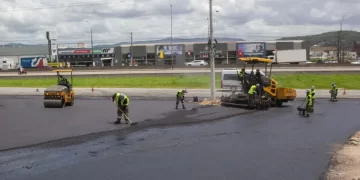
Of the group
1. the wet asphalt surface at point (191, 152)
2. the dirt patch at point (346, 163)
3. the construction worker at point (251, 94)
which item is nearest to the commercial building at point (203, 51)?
the construction worker at point (251, 94)

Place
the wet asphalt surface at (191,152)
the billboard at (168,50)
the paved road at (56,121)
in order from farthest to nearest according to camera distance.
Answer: the billboard at (168,50) → the paved road at (56,121) → the wet asphalt surface at (191,152)

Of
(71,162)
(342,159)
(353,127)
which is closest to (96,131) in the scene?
(71,162)

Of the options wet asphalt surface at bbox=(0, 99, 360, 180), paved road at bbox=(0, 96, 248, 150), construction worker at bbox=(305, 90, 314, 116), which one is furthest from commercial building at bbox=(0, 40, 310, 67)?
wet asphalt surface at bbox=(0, 99, 360, 180)

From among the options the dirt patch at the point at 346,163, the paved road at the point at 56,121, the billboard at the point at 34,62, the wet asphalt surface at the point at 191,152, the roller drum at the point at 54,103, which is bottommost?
the dirt patch at the point at 346,163

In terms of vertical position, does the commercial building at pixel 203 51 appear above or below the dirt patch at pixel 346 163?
above

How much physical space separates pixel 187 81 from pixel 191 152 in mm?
35720

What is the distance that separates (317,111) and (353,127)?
6.26 m

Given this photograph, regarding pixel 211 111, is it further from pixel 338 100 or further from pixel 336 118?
pixel 338 100

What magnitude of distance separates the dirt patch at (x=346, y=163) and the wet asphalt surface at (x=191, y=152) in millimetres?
269

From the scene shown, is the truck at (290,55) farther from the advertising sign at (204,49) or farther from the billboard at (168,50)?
the billboard at (168,50)

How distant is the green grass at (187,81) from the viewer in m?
46.4

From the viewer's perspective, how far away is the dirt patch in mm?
10766

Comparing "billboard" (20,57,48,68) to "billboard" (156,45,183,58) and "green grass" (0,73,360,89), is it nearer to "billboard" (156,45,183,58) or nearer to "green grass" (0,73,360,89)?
"billboard" (156,45,183,58)

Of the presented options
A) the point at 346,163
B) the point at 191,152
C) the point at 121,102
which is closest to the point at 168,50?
the point at 121,102
